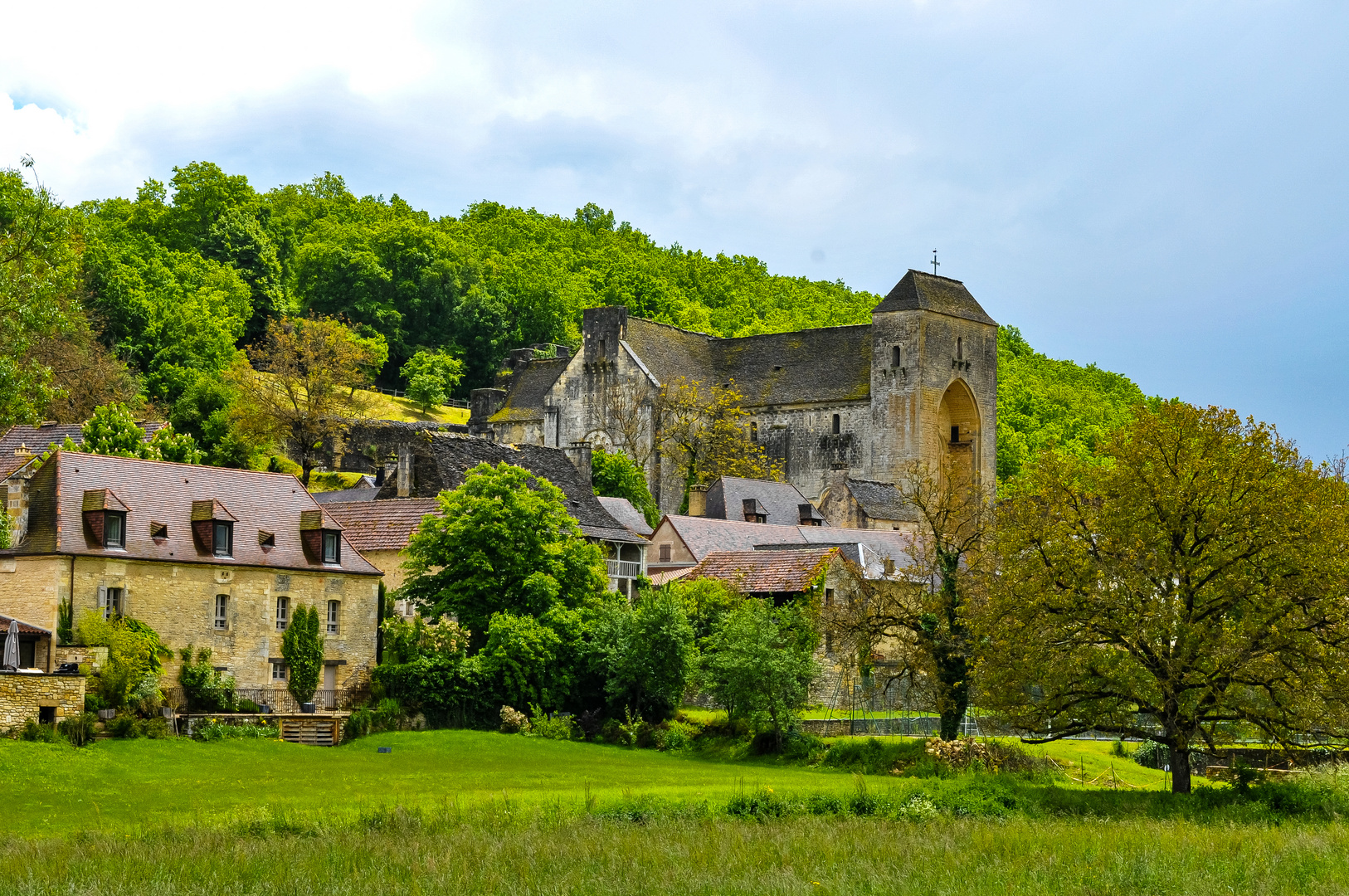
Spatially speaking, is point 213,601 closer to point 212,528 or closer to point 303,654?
point 212,528

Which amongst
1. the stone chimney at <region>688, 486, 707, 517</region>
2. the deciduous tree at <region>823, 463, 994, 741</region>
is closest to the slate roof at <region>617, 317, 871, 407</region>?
the stone chimney at <region>688, 486, 707, 517</region>

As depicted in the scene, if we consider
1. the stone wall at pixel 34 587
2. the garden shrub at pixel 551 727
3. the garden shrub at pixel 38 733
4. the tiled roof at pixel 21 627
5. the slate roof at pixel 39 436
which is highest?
the slate roof at pixel 39 436

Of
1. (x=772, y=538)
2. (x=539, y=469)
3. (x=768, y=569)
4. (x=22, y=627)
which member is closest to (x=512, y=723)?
(x=768, y=569)

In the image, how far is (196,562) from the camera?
44375mm

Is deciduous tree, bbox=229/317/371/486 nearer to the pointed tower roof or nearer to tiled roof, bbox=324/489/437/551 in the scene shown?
tiled roof, bbox=324/489/437/551

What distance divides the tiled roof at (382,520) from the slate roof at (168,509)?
498 centimetres

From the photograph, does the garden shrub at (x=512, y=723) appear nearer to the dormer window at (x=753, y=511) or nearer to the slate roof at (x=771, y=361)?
the dormer window at (x=753, y=511)

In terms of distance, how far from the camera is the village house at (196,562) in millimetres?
42125

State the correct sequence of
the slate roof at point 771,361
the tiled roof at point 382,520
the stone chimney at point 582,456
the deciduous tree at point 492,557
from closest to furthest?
the deciduous tree at point 492,557
the tiled roof at point 382,520
the stone chimney at point 582,456
the slate roof at point 771,361

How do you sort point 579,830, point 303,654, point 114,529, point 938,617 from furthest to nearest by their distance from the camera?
point 938,617 → point 303,654 → point 114,529 → point 579,830

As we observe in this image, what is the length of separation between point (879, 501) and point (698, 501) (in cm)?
1047

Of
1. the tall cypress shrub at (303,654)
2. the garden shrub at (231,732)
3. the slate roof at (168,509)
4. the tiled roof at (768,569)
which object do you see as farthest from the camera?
the tiled roof at (768,569)

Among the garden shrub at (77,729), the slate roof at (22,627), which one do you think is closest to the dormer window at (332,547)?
the slate roof at (22,627)

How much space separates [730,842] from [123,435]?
38.3 meters
